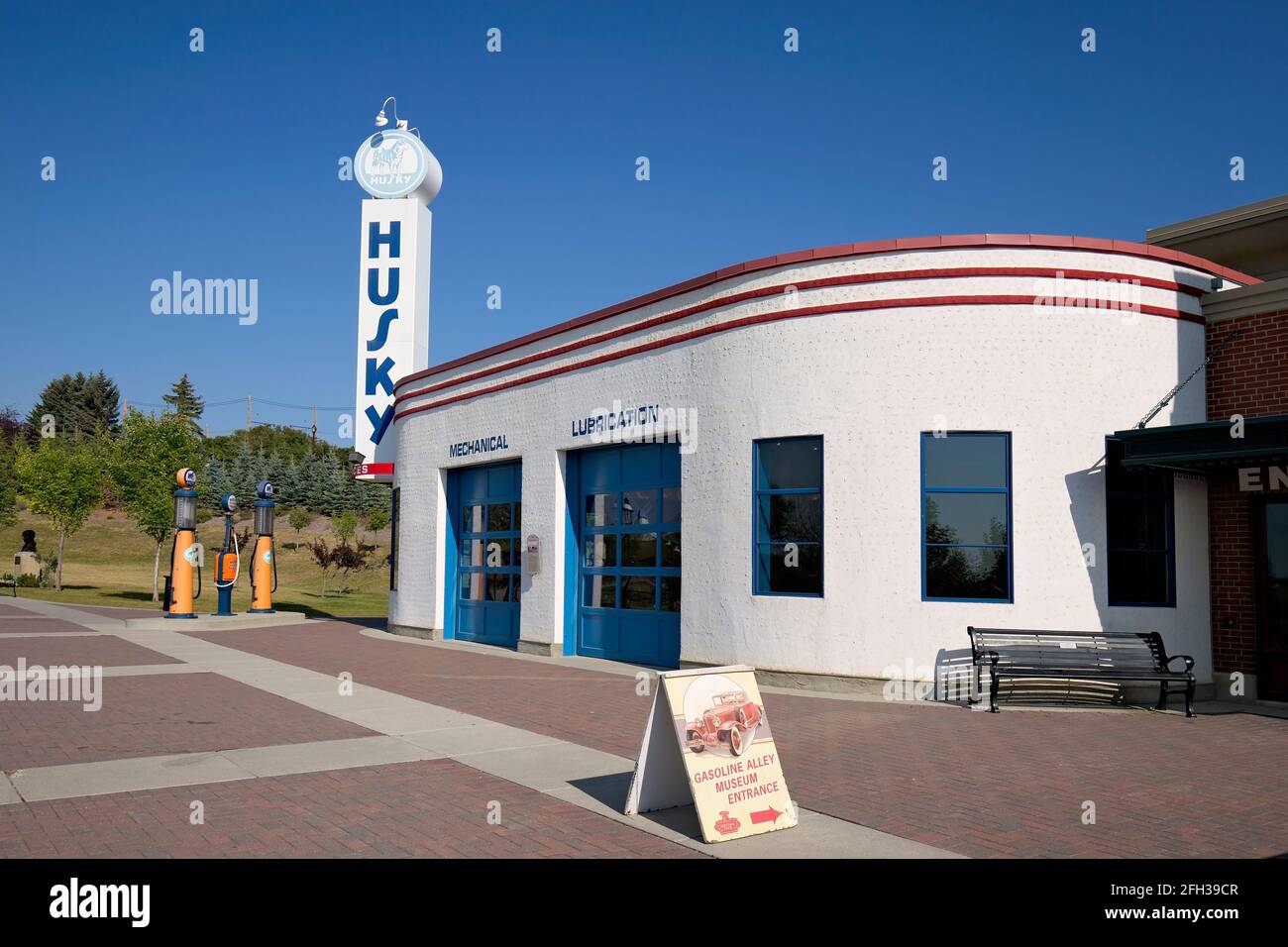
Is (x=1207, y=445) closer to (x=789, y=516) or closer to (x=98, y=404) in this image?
(x=789, y=516)

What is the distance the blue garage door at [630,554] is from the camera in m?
15.6

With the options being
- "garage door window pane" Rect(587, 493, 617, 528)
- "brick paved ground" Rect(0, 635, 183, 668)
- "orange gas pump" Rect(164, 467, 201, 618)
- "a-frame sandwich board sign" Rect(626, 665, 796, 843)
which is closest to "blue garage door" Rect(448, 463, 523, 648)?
"garage door window pane" Rect(587, 493, 617, 528)

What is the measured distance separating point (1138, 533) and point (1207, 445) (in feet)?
5.76

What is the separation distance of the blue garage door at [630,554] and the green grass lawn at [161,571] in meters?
15.0

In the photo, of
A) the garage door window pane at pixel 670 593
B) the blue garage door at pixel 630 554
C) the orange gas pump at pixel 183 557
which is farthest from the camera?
the orange gas pump at pixel 183 557

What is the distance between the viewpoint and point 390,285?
2756 cm

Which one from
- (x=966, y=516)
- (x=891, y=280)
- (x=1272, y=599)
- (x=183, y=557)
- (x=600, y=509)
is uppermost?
(x=891, y=280)

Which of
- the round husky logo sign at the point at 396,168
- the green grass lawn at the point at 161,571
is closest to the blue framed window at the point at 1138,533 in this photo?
the round husky logo sign at the point at 396,168

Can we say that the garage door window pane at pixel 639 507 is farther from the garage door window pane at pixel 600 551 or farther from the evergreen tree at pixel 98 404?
the evergreen tree at pixel 98 404

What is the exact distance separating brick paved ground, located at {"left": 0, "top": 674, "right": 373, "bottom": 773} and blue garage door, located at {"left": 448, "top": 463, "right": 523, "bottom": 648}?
694cm

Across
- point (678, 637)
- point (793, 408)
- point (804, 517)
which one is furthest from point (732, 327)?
point (678, 637)

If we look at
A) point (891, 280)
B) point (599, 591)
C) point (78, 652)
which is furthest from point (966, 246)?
point (78, 652)
